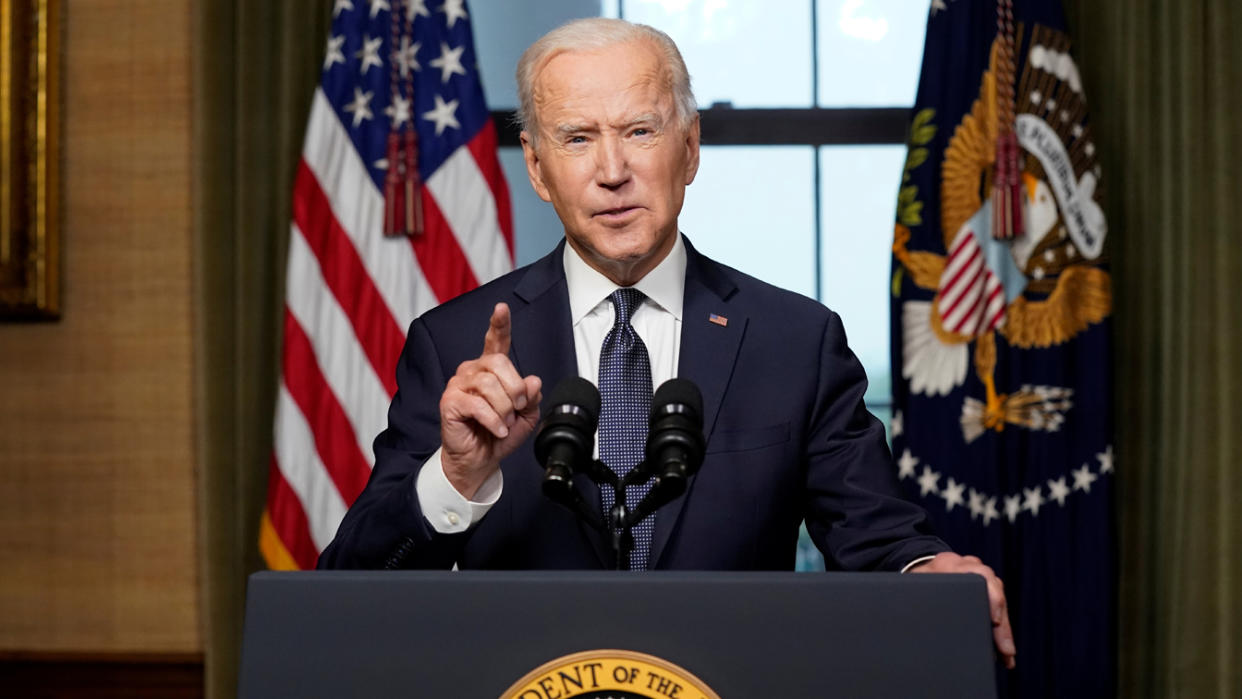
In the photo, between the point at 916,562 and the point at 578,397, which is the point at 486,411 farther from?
the point at 916,562

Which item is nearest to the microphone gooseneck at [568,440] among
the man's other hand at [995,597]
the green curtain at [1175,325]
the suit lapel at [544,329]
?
the man's other hand at [995,597]

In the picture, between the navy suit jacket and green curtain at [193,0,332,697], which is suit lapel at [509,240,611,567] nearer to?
the navy suit jacket

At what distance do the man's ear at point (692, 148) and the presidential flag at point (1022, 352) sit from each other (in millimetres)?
1674

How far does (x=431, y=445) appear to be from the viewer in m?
1.74

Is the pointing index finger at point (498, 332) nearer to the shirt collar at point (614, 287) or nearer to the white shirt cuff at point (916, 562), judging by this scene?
the shirt collar at point (614, 287)

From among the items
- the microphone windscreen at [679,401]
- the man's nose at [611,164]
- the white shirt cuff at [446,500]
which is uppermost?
the man's nose at [611,164]

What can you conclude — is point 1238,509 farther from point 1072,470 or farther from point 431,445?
point 431,445

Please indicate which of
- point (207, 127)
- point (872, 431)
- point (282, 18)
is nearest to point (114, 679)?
point (207, 127)

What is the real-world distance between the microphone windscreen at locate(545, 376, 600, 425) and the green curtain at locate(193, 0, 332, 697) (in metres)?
2.55

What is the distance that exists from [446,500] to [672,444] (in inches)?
15.8

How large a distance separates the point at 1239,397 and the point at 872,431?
2.18m

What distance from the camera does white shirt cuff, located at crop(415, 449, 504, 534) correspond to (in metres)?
1.48

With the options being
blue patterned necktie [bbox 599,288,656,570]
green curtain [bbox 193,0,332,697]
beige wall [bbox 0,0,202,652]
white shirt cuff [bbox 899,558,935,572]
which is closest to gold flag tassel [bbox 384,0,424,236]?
green curtain [bbox 193,0,332,697]

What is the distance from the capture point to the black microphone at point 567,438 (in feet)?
3.81
